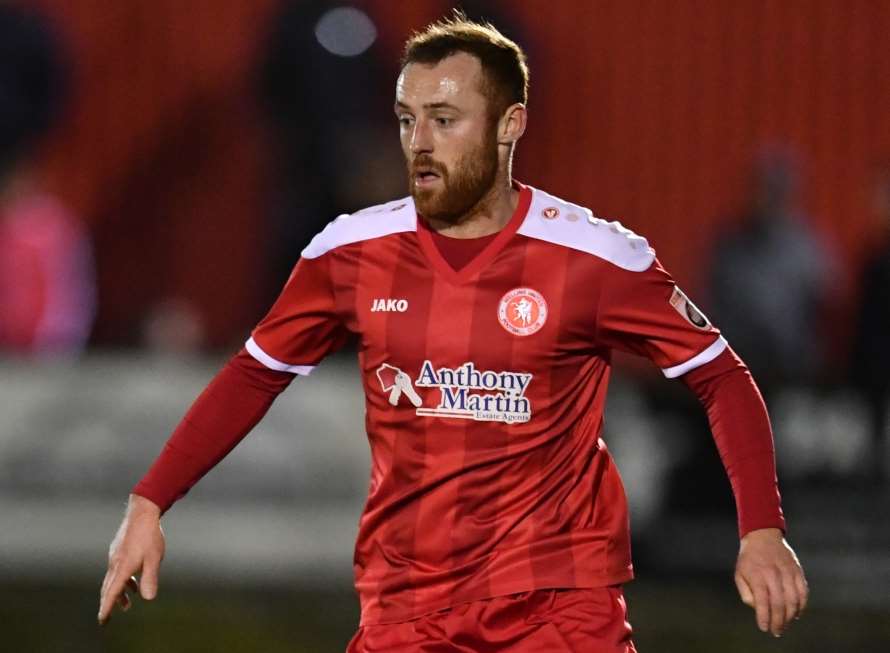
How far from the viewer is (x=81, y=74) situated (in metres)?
10.8

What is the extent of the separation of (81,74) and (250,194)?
128 centimetres

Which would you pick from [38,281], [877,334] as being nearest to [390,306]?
[877,334]

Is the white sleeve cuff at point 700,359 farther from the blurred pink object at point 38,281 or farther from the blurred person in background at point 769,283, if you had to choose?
the blurred pink object at point 38,281

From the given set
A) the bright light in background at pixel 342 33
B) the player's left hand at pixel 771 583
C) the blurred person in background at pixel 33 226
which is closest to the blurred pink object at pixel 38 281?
the blurred person in background at pixel 33 226

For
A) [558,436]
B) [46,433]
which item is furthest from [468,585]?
[46,433]

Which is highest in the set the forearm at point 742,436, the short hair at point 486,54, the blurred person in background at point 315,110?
the blurred person in background at point 315,110

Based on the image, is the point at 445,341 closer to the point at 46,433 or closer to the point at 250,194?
the point at 46,433

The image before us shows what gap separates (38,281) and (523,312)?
572 centimetres

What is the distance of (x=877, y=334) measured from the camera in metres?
8.96

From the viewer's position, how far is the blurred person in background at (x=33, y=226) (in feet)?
31.1

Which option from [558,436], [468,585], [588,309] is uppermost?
[588,309]

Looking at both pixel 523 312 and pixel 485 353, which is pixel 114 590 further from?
pixel 523 312

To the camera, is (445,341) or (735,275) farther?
(735,275)

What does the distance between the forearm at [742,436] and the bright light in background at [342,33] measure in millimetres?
5839
